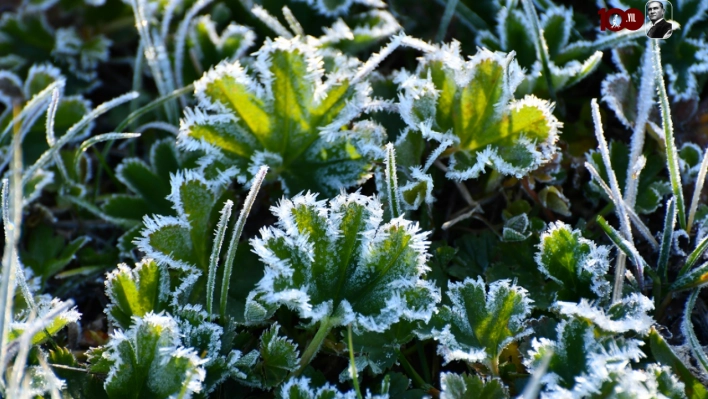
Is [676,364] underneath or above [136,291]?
underneath

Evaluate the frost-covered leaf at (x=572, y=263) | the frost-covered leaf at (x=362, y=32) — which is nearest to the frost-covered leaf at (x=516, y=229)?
the frost-covered leaf at (x=572, y=263)

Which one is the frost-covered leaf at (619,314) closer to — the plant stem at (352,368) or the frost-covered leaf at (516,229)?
the frost-covered leaf at (516,229)

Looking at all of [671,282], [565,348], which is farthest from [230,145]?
[671,282]

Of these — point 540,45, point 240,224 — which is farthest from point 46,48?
point 540,45

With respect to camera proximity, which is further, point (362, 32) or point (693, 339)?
point (362, 32)

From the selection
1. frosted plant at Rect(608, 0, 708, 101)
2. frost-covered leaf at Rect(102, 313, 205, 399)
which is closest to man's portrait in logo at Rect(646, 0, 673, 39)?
frosted plant at Rect(608, 0, 708, 101)

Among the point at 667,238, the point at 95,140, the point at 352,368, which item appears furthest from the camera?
the point at 95,140

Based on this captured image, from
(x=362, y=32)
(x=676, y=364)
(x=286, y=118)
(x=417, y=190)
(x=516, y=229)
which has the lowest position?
(x=676, y=364)

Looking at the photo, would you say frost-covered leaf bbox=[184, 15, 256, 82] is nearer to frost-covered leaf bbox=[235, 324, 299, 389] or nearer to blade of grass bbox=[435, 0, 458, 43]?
blade of grass bbox=[435, 0, 458, 43]

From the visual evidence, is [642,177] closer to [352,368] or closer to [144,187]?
[352,368]
